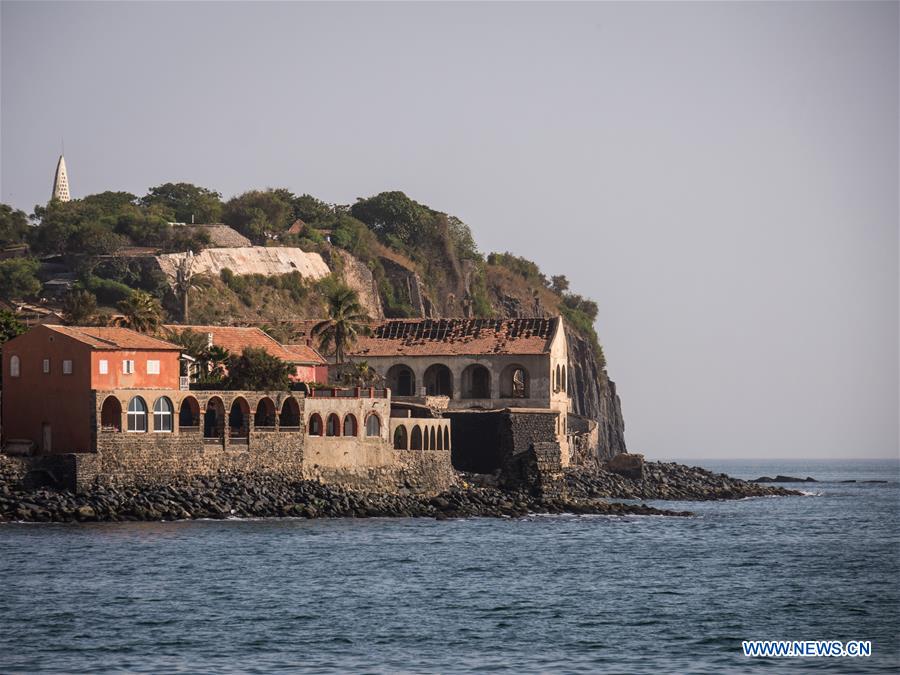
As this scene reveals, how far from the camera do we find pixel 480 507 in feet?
244

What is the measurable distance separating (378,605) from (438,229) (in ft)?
340

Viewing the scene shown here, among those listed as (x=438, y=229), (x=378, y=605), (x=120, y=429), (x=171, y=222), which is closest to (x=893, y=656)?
(x=378, y=605)

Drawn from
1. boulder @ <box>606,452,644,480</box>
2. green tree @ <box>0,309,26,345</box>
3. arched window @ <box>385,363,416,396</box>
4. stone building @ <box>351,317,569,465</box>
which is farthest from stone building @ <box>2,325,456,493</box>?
boulder @ <box>606,452,644,480</box>

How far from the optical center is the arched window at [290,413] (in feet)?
237

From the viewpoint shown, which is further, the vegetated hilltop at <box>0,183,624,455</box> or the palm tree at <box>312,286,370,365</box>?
the vegetated hilltop at <box>0,183,624,455</box>

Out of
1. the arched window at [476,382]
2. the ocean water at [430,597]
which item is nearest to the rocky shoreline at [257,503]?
the ocean water at [430,597]

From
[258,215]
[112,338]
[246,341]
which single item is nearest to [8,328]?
[112,338]

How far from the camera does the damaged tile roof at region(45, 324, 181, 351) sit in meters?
65.8

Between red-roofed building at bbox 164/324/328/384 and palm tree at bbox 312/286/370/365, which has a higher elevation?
palm tree at bbox 312/286/370/365

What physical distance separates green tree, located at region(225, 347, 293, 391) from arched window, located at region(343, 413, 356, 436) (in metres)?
3.06

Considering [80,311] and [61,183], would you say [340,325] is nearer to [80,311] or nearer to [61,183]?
[80,311]

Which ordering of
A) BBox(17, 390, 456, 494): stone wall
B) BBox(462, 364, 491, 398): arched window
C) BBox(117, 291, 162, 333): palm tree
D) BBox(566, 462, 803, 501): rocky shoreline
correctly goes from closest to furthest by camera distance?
BBox(17, 390, 456, 494): stone wall
BBox(117, 291, 162, 333): palm tree
BBox(566, 462, 803, 501): rocky shoreline
BBox(462, 364, 491, 398): arched window

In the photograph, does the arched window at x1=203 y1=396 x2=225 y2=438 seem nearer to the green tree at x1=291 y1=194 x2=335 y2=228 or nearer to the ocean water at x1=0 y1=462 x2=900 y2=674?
the ocean water at x1=0 y1=462 x2=900 y2=674

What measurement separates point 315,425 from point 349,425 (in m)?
1.68
